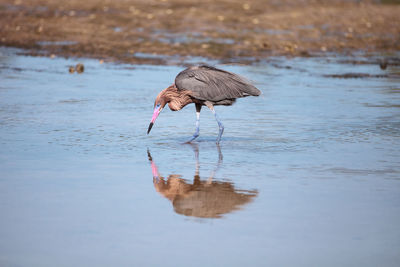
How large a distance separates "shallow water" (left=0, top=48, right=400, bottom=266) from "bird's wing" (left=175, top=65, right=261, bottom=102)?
1.80 ft

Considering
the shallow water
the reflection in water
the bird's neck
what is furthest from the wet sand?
the reflection in water

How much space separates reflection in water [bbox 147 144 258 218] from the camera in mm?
6242

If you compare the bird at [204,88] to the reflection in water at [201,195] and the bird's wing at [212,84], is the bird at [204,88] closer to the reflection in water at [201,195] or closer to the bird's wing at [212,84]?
the bird's wing at [212,84]

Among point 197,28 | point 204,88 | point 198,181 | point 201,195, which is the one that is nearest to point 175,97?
point 204,88

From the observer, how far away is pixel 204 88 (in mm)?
9695

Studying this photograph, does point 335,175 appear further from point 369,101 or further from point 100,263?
point 369,101

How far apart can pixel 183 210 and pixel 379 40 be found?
56.0ft

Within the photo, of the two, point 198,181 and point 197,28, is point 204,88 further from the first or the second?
point 197,28

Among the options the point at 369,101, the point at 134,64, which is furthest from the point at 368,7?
the point at 369,101

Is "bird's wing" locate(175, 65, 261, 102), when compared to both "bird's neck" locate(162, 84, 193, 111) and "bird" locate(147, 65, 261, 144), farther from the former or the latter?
"bird's neck" locate(162, 84, 193, 111)

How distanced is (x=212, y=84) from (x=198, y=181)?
2713 millimetres

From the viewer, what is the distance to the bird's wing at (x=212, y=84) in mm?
9680

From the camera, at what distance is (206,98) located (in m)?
9.79

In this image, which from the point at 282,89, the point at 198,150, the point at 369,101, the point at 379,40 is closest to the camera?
the point at 198,150
